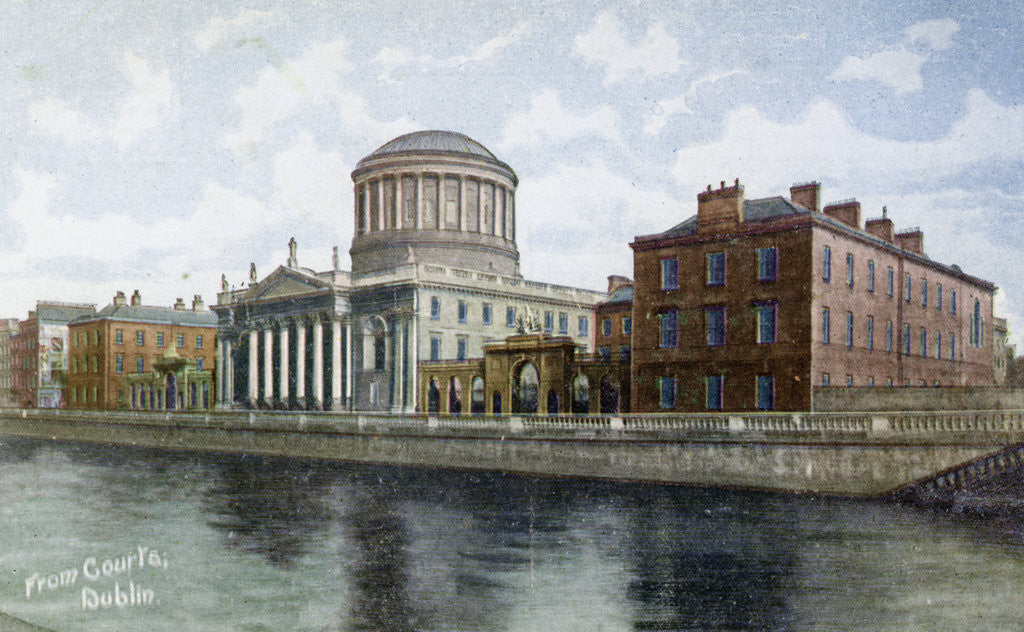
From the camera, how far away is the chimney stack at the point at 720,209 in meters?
39.7

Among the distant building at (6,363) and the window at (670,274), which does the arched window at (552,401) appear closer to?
the window at (670,274)

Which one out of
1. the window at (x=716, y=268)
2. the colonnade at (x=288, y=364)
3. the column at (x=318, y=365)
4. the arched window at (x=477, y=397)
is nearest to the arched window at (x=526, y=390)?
the arched window at (x=477, y=397)

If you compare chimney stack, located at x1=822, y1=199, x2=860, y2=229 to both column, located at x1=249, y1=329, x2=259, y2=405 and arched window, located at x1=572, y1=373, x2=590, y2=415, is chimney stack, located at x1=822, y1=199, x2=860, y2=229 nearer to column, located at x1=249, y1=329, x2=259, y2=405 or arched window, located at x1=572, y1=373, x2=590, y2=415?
arched window, located at x1=572, y1=373, x2=590, y2=415

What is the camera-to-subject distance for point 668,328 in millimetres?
41594

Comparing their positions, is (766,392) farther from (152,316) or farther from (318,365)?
(152,316)

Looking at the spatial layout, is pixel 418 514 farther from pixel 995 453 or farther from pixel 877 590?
pixel 995 453

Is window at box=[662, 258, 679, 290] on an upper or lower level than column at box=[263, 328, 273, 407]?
upper

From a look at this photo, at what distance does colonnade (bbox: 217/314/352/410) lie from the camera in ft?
215

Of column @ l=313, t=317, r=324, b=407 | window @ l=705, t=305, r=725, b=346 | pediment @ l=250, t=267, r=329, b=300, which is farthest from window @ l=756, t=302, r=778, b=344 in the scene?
column @ l=313, t=317, r=324, b=407

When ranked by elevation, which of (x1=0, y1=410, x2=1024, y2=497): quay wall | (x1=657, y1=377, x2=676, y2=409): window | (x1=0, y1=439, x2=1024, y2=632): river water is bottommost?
(x1=0, y1=439, x2=1024, y2=632): river water

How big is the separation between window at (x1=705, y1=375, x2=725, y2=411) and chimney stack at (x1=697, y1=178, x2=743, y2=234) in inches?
250

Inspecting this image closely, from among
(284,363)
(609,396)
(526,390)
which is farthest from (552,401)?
(284,363)

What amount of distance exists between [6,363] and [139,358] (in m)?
13.8

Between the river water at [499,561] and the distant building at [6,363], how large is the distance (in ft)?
150
